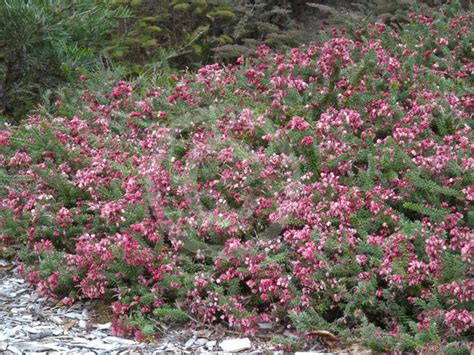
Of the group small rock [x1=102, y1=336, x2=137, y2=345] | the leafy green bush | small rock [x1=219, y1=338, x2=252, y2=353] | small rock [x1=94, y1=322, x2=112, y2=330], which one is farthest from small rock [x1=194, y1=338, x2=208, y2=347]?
the leafy green bush

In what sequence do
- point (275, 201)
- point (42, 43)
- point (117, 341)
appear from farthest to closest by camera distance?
point (42, 43)
point (275, 201)
point (117, 341)

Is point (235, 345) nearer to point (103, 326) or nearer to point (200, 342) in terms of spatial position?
point (200, 342)

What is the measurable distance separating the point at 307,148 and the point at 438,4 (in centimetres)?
385

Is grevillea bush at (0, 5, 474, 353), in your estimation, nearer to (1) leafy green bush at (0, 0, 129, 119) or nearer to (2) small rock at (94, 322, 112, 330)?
(2) small rock at (94, 322, 112, 330)

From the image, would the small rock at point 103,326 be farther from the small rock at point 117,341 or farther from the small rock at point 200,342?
the small rock at point 200,342

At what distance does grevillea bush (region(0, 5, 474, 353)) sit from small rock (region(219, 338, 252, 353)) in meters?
0.07

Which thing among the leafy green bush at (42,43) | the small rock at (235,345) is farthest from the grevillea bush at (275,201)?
the leafy green bush at (42,43)

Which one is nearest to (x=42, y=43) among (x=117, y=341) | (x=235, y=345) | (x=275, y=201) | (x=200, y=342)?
(x=275, y=201)

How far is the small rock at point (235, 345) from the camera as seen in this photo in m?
3.23

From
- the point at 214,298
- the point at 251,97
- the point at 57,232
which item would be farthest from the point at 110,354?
the point at 251,97

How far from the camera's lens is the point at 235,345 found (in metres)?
3.25

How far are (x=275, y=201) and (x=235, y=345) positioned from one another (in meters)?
0.86

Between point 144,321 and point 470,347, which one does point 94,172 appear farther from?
point 470,347

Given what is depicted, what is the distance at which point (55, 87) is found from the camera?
6.61 m
